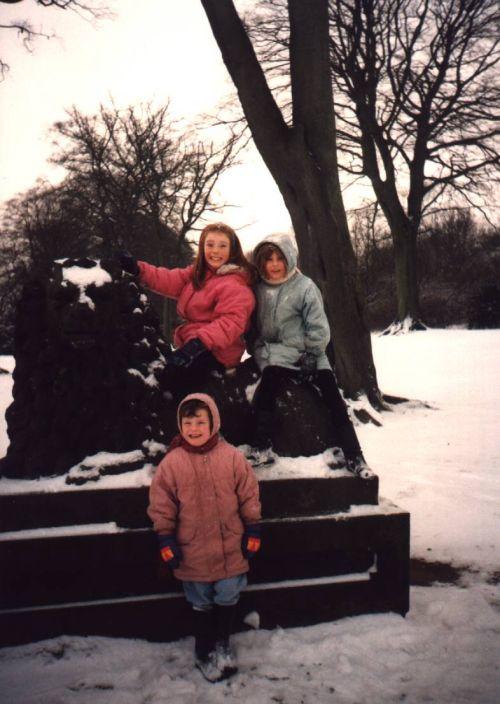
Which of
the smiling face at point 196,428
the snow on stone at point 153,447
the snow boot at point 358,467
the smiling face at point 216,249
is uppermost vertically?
the smiling face at point 216,249

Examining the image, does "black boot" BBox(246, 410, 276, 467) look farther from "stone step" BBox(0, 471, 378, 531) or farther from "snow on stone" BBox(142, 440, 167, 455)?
"snow on stone" BBox(142, 440, 167, 455)

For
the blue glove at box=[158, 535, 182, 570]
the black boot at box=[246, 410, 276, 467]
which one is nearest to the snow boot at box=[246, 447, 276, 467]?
the black boot at box=[246, 410, 276, 467]

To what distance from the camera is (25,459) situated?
2.88 meters

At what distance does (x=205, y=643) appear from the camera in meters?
2.62

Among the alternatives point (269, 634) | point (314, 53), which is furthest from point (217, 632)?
point (314, 53)

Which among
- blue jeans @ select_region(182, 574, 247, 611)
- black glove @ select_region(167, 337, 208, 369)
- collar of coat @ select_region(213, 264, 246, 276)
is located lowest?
blue jeans @ select_region(182, 574, 247, 611)

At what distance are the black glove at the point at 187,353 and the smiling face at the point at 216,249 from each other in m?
0.54

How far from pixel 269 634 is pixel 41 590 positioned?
1.13 metres

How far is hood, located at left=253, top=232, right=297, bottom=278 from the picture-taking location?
333cm

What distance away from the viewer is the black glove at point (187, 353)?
2.99 metres

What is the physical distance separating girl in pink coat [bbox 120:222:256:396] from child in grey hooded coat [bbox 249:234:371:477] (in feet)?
0.38

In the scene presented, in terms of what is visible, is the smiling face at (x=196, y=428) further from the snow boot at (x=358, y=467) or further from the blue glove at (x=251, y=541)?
the snow boot at (x=358, y=467)

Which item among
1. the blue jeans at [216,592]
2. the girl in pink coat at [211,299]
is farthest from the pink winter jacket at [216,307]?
the blue jeans at [216,592]

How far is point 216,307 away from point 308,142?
5.30m
